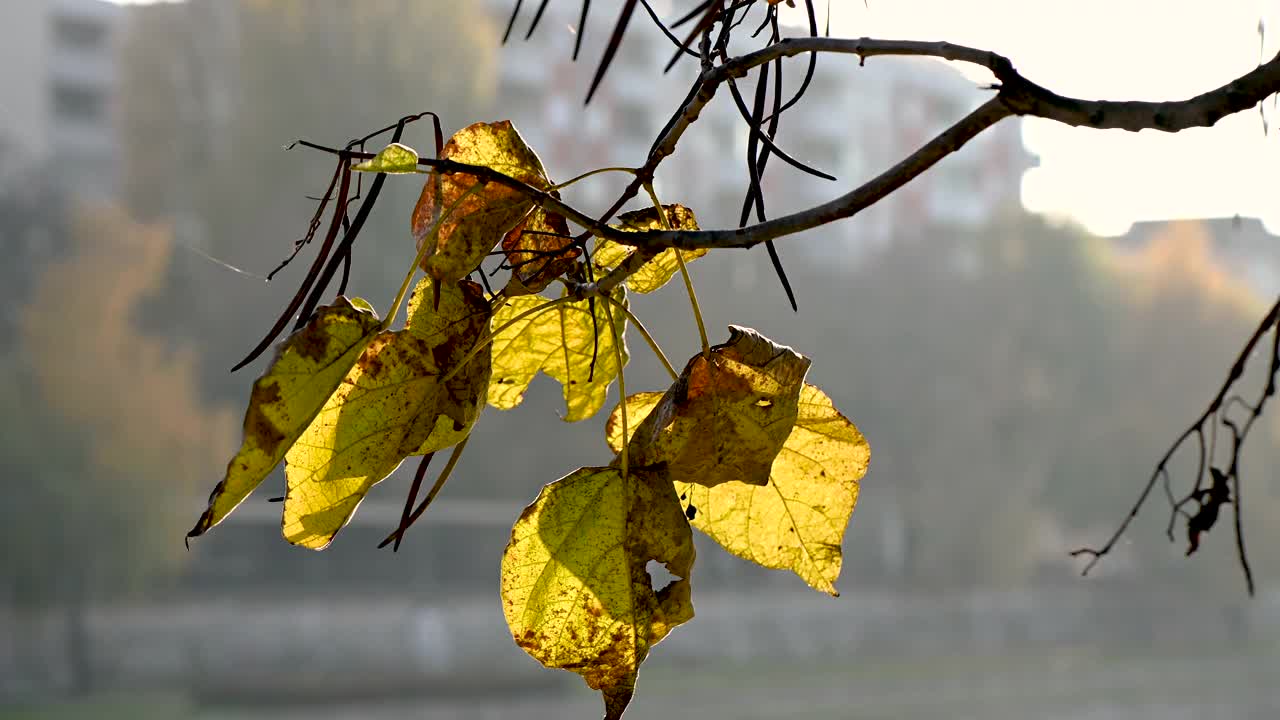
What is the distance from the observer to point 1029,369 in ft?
47.1

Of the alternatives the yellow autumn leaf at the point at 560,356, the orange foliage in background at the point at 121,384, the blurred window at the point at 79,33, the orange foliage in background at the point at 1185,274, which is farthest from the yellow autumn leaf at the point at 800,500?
the orange foliage in background at the point at 1185,274

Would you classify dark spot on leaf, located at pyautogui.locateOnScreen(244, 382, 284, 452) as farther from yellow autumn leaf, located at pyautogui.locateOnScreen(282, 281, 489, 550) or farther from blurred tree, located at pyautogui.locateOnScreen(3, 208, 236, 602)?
blurred tree, located at pyautogui.locateOnScreen(3, 208, 236, 602)

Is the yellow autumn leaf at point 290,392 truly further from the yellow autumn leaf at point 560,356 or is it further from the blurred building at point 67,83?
the blurred building at point 67,83

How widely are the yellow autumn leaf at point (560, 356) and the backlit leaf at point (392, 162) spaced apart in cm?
9

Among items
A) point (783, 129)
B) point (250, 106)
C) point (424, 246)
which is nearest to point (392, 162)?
point (424, 246)

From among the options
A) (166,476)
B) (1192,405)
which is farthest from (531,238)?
(1192,405)

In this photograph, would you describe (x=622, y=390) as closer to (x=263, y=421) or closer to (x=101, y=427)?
(x=263, y=421)

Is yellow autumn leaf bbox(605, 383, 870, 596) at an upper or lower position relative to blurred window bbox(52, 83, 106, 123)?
lower

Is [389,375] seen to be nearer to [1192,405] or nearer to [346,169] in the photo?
[346,169]

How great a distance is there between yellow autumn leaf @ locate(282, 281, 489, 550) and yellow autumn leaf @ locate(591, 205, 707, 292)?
57 millimetres

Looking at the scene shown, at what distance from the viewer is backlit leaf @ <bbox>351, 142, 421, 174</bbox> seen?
0.74 feet

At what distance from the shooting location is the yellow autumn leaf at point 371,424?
0.26 m

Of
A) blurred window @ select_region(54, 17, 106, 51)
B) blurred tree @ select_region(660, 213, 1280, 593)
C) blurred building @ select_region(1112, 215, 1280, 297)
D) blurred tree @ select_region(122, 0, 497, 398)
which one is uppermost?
blurred window @ select_region(54, 17, 106, 51)

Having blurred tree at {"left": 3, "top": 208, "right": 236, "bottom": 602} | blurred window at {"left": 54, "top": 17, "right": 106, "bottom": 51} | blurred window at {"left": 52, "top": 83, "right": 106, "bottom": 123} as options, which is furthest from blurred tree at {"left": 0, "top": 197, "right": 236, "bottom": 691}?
blurred window at {"left": 54, "top": 17, "right": 106, "bottom": 51}
